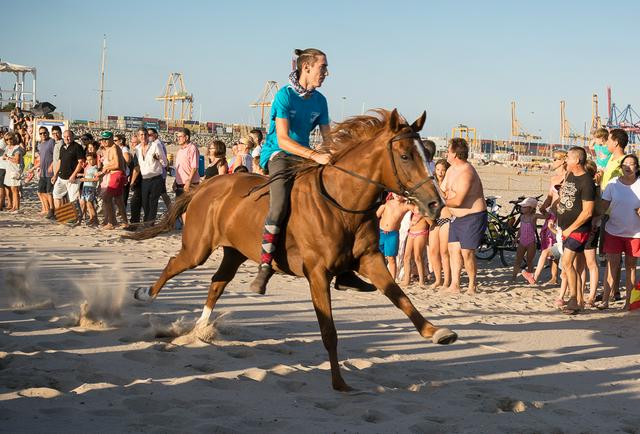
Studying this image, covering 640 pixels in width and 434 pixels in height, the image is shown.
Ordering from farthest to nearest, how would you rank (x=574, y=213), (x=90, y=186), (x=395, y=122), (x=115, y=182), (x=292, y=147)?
1. (x=90, y=186)
2. (x=115, y=182)
3. (x=574, y=213)
4. (x=292, y=147)
5. (x=395, y=122)

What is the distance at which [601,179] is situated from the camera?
12.2 m

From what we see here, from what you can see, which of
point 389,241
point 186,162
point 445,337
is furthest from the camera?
point 186,162

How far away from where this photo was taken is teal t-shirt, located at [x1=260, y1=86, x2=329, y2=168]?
7020mm

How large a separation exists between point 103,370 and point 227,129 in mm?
157049

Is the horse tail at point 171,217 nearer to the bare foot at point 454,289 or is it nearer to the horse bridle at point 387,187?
the horse bridle at point 387,187

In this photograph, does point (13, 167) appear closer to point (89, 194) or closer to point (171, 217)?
point (89, 194)

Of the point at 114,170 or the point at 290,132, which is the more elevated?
the point at 114,170

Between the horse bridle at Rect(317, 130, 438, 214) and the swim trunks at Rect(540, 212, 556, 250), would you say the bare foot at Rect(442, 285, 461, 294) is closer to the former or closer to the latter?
the swim trunks at Rect(540, 212, 556, 250)

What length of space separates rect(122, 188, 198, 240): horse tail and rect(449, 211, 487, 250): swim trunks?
426 cm

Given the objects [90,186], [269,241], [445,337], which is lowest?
[445,337]

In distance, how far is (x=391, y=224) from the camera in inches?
465

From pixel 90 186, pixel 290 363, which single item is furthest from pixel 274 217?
pixel 90 186

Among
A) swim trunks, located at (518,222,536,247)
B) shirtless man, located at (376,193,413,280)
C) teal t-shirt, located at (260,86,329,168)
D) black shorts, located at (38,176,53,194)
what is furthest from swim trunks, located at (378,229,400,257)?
black shorts, located at (38,176,53,194)

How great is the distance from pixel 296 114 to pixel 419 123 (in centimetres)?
138
